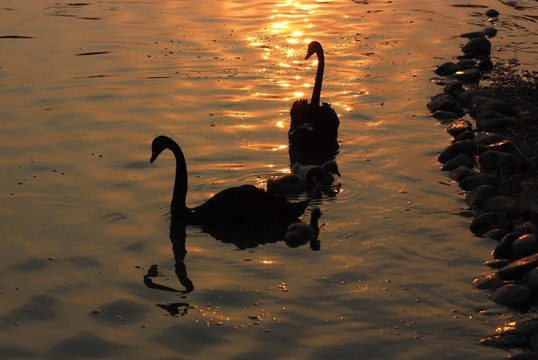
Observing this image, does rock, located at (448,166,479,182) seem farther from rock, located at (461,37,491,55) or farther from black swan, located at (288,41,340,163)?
rock, located at (461,37,491,55)

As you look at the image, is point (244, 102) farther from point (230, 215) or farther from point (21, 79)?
point (230, 215)

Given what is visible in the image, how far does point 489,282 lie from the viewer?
27.6 ft

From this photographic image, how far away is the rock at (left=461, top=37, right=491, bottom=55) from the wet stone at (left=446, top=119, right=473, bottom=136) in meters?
4.32

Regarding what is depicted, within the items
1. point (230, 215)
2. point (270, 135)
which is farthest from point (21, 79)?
point (230, 215)

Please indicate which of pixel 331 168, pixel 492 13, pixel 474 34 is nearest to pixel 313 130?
pixel 331 168

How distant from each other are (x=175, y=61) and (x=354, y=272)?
8589 millimetres

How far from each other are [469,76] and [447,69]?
0.58m

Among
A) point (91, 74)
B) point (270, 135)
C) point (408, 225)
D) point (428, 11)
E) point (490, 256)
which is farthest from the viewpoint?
point (428, 11)

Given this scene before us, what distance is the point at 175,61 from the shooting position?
16.4 meters

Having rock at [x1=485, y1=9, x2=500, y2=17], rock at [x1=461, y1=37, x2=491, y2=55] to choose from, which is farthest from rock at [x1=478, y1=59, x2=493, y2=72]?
rock at [x1=485, y1=9, x2=500, y2=17]

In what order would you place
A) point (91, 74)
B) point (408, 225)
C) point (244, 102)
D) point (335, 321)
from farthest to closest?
point (91, 74), point (244, 102), point (408, 225), point (335, 321)

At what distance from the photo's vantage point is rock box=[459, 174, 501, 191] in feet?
35.5

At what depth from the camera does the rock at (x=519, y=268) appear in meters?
8.38

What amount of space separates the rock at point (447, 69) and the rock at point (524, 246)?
755 centimetres
